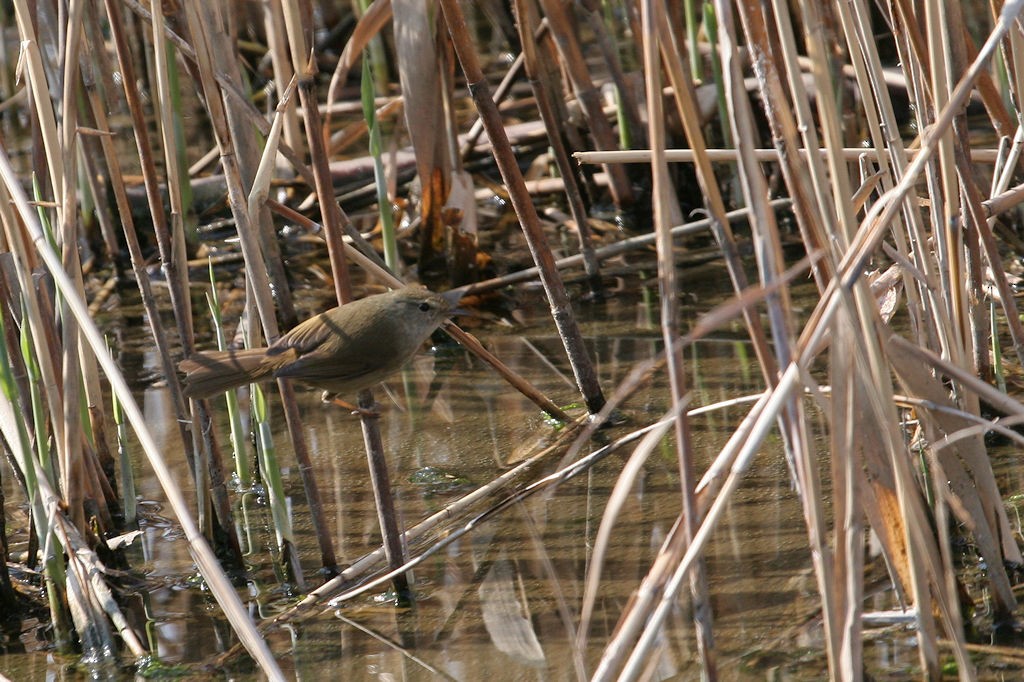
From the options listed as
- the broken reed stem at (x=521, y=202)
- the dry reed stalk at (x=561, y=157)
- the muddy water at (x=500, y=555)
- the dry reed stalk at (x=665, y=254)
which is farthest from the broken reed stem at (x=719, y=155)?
the dry reed stalk at (x=561, y=157)

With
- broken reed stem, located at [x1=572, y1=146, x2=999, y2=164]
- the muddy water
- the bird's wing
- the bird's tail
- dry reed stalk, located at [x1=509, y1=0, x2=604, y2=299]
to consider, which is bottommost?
the muddy water

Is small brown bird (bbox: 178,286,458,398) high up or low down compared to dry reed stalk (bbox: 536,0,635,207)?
down

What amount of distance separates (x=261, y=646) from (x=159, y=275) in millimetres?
3676

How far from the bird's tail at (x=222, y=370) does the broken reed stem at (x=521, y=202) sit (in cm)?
90

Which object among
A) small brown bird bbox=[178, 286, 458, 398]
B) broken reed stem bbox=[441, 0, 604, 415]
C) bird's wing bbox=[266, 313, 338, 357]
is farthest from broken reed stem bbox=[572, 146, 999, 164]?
bird's wing bbox=[266, 313, 338, 357]

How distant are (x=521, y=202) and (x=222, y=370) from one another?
1.03 metres

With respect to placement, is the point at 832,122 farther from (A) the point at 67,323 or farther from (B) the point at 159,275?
(B) the point at 159,275

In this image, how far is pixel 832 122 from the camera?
1.92 meters

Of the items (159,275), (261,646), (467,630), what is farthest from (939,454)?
(159,275)

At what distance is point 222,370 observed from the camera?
2.77m

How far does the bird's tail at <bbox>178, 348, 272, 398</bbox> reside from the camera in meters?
2.74

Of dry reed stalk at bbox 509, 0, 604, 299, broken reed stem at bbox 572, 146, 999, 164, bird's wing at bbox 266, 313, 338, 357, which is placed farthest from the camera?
dry reed stalk at bbox 509, 0, 604, 299

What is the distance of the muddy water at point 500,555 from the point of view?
2631mm

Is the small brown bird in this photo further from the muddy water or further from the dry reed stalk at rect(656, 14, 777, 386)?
the dry reed stalk at rect(656, 14, 777, 386)
